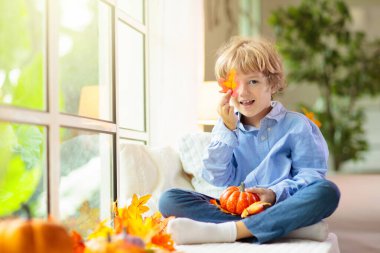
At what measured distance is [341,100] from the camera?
898 centimetres

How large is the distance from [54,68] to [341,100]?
7.07 metres

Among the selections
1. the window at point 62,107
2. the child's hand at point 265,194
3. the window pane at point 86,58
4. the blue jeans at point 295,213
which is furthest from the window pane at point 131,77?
the blue jeans at point 295,213

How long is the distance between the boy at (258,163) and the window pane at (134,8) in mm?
778

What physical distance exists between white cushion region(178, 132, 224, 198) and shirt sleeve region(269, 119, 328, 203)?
45cm

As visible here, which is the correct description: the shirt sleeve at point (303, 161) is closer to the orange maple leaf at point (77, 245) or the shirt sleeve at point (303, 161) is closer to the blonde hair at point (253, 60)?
the blonde hair at point (253, 60)

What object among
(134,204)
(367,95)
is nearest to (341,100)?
(367,95)

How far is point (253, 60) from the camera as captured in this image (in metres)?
2.74

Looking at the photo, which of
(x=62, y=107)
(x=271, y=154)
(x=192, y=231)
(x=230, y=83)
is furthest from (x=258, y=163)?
(x=62, y=107)

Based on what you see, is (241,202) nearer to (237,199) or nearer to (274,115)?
(237,199)

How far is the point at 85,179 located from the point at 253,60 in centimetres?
82

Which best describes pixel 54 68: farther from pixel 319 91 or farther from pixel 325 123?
pixel 319 91

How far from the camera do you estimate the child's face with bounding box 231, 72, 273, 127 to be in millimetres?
2703

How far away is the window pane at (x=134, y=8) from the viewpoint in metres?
3.51

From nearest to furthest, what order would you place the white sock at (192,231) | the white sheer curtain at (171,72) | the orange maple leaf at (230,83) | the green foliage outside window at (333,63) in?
the white sock at (192,231) < the orange maple leaf at (230,83) < the white sheer curtain at (171,72) < the green foliage outside window at (333,63)
